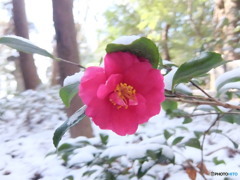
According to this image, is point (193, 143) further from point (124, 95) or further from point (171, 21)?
point (171, 21)

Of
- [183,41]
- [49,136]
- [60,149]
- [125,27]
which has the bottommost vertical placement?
[49,136]

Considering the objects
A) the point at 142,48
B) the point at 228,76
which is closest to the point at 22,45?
the point at 142,48

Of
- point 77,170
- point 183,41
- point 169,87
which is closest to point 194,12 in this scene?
point 183,41

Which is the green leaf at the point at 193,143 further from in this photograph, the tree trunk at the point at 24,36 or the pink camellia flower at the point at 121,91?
the tree trunk at the point at 24,36

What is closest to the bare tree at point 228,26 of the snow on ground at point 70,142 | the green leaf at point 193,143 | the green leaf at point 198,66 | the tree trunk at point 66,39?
the snow on ground at point 70,142

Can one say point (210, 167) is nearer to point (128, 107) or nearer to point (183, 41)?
point (128, 107)

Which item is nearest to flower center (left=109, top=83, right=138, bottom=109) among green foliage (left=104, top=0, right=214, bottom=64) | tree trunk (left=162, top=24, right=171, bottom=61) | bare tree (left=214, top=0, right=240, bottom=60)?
bare tree (left=214, top=0, right=240, bottom=60)
